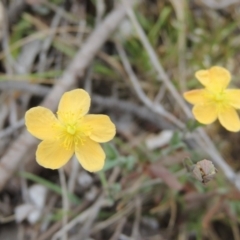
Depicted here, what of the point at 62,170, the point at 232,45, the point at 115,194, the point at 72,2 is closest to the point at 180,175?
the point at 115,194

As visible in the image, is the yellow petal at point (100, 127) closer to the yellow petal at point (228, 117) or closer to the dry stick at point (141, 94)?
the yellow petal at point (228, 117)

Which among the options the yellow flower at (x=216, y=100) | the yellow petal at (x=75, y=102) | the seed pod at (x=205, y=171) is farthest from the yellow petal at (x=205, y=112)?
the yellow petal at (x=75, y=102)

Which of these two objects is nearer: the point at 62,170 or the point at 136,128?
the point at 62,170

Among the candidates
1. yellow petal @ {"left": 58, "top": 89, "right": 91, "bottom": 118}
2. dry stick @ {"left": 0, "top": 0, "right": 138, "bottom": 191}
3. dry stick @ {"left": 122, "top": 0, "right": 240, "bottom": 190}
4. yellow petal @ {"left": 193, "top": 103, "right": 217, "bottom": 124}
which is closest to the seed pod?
yellow petal @ {"left": 193, "top": 103, "right": 217, "bottom": 124}

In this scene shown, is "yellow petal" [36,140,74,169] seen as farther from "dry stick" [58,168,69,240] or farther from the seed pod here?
"dry stick" [58,168,69,240]

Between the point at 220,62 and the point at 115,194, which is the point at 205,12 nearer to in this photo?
the point at 220,62

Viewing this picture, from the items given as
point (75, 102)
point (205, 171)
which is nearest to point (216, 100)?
point (205, 171)

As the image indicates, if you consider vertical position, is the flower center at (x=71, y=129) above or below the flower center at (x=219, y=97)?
below

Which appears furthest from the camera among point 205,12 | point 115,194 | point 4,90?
point 205,12
